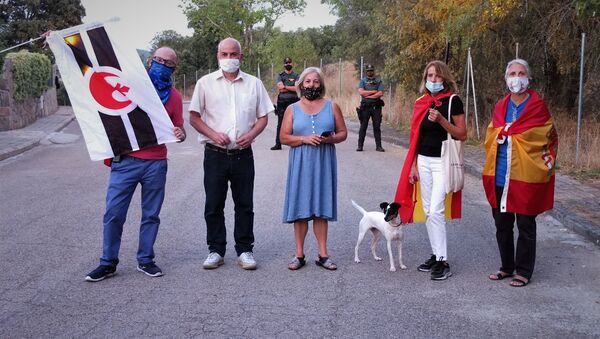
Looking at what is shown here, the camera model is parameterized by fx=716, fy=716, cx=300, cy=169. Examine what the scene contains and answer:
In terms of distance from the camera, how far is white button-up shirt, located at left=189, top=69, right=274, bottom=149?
6359 mm

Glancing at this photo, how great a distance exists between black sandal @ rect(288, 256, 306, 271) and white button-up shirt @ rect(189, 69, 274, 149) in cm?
119

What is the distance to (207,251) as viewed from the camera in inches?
284

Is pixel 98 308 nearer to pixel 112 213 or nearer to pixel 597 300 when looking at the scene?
pixel 112 213

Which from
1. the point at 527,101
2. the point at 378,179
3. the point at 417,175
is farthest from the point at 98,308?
the point at 378,179

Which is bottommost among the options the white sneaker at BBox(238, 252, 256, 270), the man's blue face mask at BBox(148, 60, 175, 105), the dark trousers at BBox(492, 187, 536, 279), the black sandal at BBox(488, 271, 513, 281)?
the black sandal at BBox(488, 271, 513, 281)

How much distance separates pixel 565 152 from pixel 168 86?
9.58m

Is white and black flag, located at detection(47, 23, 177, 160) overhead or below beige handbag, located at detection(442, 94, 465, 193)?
overhead

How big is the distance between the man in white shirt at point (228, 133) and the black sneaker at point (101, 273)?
32.5 inches

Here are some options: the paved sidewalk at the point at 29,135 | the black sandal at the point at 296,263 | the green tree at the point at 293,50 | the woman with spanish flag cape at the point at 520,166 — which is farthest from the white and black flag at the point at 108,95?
the green tree at the point at 293,50

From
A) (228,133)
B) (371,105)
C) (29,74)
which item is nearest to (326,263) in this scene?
(228,133)

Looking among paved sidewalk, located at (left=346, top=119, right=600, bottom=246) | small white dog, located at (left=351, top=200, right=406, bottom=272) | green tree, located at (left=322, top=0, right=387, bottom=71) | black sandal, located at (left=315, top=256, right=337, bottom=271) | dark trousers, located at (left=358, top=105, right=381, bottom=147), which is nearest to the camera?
small white dog, located at (left=351, top=200, right=406, bottom=272)

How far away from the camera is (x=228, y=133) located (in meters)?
6.37

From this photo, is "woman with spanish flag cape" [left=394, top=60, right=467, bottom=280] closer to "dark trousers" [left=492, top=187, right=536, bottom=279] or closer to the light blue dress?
"dark trousers" [left=492, top=187, right=536, bottom=279]

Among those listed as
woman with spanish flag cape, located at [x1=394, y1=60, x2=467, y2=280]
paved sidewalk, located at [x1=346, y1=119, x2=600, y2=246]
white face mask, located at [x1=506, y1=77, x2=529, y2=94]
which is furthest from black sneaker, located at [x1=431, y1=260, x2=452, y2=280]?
paved sidewalk, located at [x1=346, y1=119, x2=600, y2=246]
